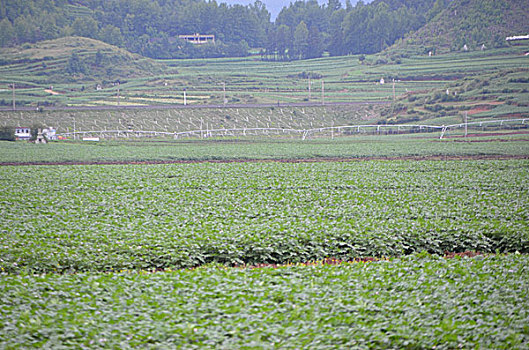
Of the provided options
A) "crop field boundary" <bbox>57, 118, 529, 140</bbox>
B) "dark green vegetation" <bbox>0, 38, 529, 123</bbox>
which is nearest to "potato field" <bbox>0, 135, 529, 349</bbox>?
"crop field boundary" <bbox>57, 118, 529, 140</bbox>

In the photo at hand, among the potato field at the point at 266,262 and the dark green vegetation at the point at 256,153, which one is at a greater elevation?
the dark green vegetation at the point at 256,153

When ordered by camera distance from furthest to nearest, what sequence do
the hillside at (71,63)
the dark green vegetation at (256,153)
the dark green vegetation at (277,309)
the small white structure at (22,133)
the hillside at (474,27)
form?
the hillside at (474,27), the hillside at (71,63), the small white structure at (22,133), the dark green vegetation at (256,153), the dark green vegetation at (277,309)

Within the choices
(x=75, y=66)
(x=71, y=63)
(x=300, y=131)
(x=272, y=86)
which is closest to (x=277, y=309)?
(x=300, y=131)

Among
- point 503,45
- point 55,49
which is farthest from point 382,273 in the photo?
point 55,49

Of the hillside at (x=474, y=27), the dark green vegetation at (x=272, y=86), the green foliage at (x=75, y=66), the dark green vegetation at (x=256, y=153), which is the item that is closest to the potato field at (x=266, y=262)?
the dark green vegetation at (x=256, y=153)

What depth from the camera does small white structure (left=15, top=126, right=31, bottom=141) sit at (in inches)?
3280

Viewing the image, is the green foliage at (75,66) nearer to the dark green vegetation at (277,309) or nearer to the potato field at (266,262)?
the potato field at (266,262)

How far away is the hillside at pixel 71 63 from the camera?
6171 inches

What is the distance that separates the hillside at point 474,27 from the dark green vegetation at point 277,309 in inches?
6286

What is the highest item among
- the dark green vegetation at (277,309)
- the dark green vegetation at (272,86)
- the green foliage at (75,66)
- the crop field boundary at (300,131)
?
the green foliage at (75,66)

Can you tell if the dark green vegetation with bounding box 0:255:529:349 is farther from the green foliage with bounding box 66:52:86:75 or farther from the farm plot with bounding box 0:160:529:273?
the green foliage with bounding box 66:52:86:75

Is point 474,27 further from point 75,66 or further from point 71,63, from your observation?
point 71,63

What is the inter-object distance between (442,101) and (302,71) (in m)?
74.4

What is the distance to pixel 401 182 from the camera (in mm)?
31484
